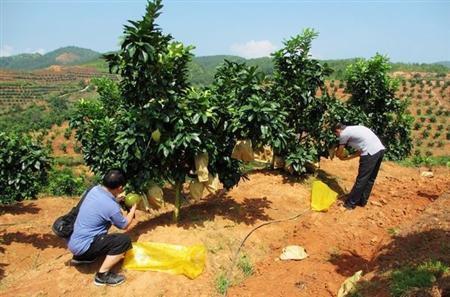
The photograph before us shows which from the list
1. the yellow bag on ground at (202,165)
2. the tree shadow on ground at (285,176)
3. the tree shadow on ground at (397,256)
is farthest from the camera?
the tree shadow on ground at (285,176)

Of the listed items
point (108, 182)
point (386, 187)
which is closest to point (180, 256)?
point (108, 182)

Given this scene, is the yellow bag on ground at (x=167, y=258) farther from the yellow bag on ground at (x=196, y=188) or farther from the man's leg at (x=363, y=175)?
the man's leg at (x=363, y=175)

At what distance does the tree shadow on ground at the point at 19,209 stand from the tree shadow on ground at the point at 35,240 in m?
1.89

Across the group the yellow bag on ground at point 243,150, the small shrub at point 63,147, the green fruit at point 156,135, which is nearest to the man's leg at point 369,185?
the yellow bag on ground at point 243,150

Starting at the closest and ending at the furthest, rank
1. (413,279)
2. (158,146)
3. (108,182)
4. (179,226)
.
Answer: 1. (413,279)
2. (108,182)
3. (158,146)
4. (179,226)

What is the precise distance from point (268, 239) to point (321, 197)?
1.72 metres

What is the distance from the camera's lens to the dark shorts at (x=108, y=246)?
4695 mm

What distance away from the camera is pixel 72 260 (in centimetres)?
507

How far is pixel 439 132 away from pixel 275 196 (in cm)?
2482

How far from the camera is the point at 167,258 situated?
502 cm

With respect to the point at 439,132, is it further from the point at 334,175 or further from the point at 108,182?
the point at 108,182

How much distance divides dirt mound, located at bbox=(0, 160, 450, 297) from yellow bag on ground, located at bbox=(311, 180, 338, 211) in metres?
0.17

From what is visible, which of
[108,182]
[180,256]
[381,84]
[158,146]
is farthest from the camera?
[381,84]

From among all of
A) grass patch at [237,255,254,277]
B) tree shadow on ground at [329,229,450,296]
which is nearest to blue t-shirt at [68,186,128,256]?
grass patch at [237,255,254,277]
